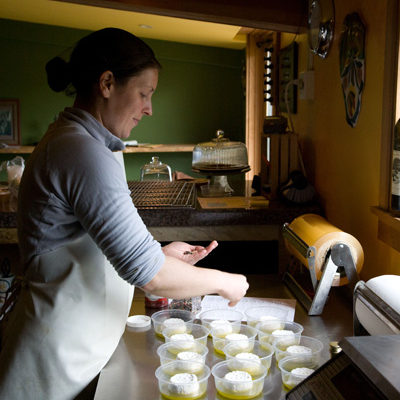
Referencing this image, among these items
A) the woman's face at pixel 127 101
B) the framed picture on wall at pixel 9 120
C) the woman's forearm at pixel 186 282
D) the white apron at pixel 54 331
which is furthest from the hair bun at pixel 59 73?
the framed picture on wall at pixel 9 120

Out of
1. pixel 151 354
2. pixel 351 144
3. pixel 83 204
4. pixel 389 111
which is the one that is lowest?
pixel 151 354

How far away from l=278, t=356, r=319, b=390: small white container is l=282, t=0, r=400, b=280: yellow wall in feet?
1.83

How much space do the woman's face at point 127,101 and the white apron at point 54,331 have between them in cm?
33

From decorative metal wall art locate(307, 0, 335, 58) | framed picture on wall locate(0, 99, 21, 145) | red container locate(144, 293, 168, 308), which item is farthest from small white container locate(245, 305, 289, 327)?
framed picture on wall locate(0, 99, 21, 145)

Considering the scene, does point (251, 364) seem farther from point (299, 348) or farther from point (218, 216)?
point (218, 216)

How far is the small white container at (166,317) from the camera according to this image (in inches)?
72.0

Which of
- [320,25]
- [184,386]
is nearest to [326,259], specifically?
[184,386]

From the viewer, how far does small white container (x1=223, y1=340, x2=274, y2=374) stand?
1.51 m

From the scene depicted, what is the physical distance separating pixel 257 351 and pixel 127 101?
807mm

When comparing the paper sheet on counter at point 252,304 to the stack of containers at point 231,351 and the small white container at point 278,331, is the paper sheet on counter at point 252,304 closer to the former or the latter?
the stack of containers at point 231,351

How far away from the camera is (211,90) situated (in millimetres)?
7848

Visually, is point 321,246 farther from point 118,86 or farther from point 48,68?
point 48,68

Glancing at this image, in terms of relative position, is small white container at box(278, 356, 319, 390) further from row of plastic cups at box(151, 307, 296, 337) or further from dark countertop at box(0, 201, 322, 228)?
dark countertop at box(0, 201, 322, 228)

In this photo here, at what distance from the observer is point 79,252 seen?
154 cm
